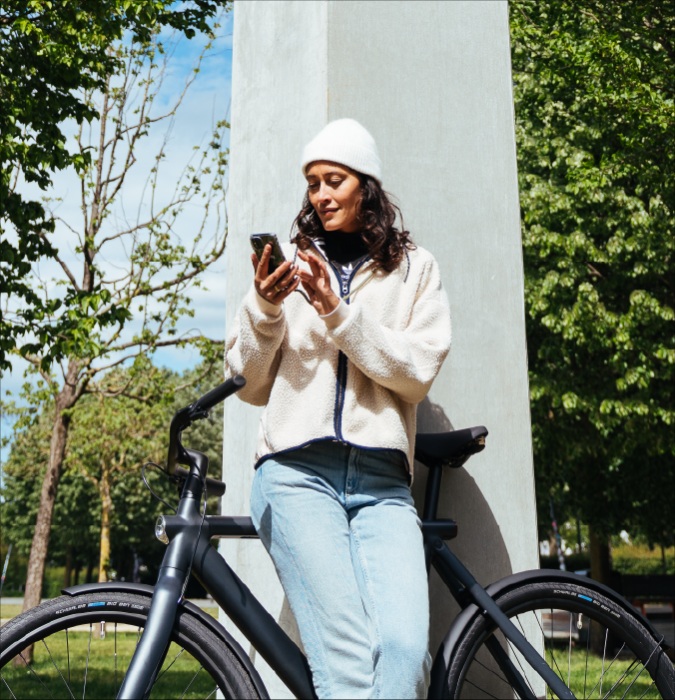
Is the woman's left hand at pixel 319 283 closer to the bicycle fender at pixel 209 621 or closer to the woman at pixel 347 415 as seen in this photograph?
the woman at pixel 347 415

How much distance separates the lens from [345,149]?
2586mm

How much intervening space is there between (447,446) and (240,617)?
34.4 inches

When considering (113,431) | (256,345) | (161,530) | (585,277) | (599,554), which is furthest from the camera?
(113,431)

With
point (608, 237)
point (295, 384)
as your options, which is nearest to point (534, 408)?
point (608, 237)

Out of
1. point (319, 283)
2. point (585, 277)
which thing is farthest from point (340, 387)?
point (585, 277)

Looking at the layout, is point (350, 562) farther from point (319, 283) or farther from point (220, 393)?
point (319, 283)

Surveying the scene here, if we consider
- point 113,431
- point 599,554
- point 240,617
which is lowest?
point 599,554

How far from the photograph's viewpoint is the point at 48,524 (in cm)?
1491

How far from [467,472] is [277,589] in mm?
778

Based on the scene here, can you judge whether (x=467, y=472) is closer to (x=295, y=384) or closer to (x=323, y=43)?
(x=295, y=384)

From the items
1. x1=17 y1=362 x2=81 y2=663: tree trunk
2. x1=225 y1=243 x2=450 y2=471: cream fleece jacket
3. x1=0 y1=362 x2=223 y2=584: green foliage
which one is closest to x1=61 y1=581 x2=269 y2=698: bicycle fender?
x1=225 y1=243 x2=450 y2=471: cream fleece jacket

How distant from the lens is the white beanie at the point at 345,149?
2584mm

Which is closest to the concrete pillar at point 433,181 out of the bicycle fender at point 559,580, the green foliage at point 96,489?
the bicycle fender at point 559,580

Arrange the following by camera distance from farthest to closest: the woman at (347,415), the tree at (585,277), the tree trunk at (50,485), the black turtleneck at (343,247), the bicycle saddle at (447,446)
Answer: the tree trunk at (50,485) → the tree at (585,277) → the bicycle saddle at (447,446) → the black turtleneck at (343,247) → the woman at (347,415)
